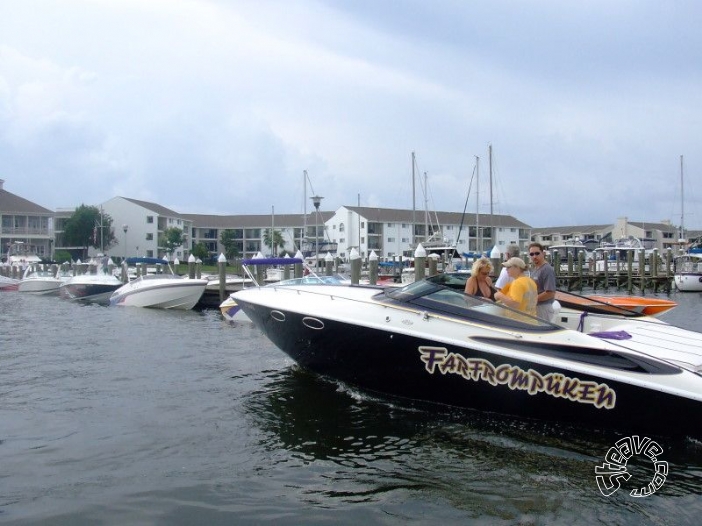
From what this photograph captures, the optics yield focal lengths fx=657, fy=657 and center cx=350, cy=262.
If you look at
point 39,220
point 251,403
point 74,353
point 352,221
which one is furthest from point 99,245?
point 251,403

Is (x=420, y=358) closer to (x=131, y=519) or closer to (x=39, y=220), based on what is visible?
(x=131, y=519)

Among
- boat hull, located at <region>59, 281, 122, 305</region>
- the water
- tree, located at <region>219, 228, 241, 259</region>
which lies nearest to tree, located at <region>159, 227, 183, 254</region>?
tree, located at <region>219, 228, 241, 259</region>

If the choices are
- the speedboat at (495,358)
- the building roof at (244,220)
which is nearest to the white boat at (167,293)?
the speedboat at (495,358)

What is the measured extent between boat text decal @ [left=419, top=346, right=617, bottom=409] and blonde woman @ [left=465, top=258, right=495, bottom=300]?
123 centimetres

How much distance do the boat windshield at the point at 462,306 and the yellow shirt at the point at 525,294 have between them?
0.30 m

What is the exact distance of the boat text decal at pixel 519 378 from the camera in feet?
21.8

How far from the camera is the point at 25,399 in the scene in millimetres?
9172

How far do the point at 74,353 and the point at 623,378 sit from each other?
10900 millimetres

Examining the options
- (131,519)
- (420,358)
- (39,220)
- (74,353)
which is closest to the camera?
(131,519)

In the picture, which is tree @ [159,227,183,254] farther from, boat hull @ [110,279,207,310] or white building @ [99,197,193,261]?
boat hull @ [110,279,207,310]

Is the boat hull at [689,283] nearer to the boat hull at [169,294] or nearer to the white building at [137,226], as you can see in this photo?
the boat hull at [169,294]

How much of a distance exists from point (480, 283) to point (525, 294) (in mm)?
826

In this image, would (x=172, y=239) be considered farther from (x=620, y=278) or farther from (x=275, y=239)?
(x=620, y=278)

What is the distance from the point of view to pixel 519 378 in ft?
23.0
